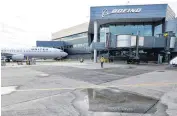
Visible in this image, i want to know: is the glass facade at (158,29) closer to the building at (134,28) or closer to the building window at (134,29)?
the building at (134,28)

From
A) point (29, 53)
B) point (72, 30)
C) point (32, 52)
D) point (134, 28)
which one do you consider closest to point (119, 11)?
point (134, 28)

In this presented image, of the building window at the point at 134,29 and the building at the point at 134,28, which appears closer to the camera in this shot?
the building at the point at 134,28

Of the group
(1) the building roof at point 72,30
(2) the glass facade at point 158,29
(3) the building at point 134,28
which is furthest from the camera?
(1) the building roof at point 72,30

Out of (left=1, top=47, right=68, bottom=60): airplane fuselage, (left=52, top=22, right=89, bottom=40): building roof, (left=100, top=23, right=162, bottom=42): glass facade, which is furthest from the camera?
(left=52, top=22, right=89, bottom=40): building roof

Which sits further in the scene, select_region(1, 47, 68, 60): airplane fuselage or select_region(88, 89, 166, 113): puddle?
select_region(1, 47, 68, 60): airplane fuselage

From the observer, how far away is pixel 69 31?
7194cm

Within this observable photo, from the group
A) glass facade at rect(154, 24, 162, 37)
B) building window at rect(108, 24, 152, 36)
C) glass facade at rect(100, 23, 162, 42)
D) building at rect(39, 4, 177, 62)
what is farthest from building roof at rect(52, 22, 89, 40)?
A: glass facade at rect(154, 24, 162, 37)

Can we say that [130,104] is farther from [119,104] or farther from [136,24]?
[136,24]

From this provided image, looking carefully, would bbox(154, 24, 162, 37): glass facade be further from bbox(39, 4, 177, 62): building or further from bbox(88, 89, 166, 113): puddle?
bbox(88, 89, 166, 113): puddle

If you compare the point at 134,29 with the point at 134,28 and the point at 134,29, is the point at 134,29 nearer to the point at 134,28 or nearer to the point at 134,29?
the point at 134,29

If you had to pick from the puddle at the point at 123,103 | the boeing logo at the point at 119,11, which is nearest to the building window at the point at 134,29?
the boeing logo at the point at 119,11

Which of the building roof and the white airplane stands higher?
the building roof

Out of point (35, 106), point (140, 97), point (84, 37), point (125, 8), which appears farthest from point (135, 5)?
point (35, 106)

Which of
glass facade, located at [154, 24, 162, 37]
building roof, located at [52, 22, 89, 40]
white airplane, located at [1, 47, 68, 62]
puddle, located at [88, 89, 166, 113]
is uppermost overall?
building roof, located at [52, 22, 89, 40]
